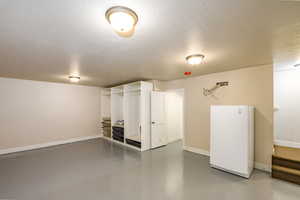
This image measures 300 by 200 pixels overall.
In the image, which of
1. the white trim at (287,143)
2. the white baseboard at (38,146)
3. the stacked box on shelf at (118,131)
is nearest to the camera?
the white trim at (287,143)

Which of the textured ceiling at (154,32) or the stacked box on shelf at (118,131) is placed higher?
the textured ceiling at (154,32)

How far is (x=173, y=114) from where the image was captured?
546cm

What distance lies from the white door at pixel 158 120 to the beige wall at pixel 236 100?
2.79 feet

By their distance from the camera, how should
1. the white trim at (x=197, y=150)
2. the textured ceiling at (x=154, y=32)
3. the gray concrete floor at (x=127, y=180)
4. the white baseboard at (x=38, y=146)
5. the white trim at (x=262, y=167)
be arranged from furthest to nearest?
the white baseboard at (x=38, y=146), the white trim at (x=197, y=150), the white trim at (x=262, y=167), the gray concrete floor at (x=127, y=180), the textured ceiling at (x=154, y=32)

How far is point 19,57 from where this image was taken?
2514 mm

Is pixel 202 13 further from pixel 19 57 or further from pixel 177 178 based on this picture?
pixel 19 57

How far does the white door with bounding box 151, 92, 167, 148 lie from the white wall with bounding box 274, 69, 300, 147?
3.57 meters

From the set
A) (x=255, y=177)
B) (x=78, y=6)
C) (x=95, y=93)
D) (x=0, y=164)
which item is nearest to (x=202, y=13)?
(x=78, y=6)

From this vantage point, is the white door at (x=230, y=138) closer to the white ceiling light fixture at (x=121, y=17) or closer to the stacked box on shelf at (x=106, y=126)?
the white ceiling light fixture at (x=121, y=17)

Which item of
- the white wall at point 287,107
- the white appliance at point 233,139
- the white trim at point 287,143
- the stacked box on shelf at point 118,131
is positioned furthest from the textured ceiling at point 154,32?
the stacked box on shelf at point 118,131

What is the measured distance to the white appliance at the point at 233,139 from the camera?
2.61 m

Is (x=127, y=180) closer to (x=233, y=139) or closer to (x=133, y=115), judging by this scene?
(x=233, y=139)

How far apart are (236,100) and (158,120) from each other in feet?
8.01

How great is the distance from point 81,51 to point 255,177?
4.19 m
